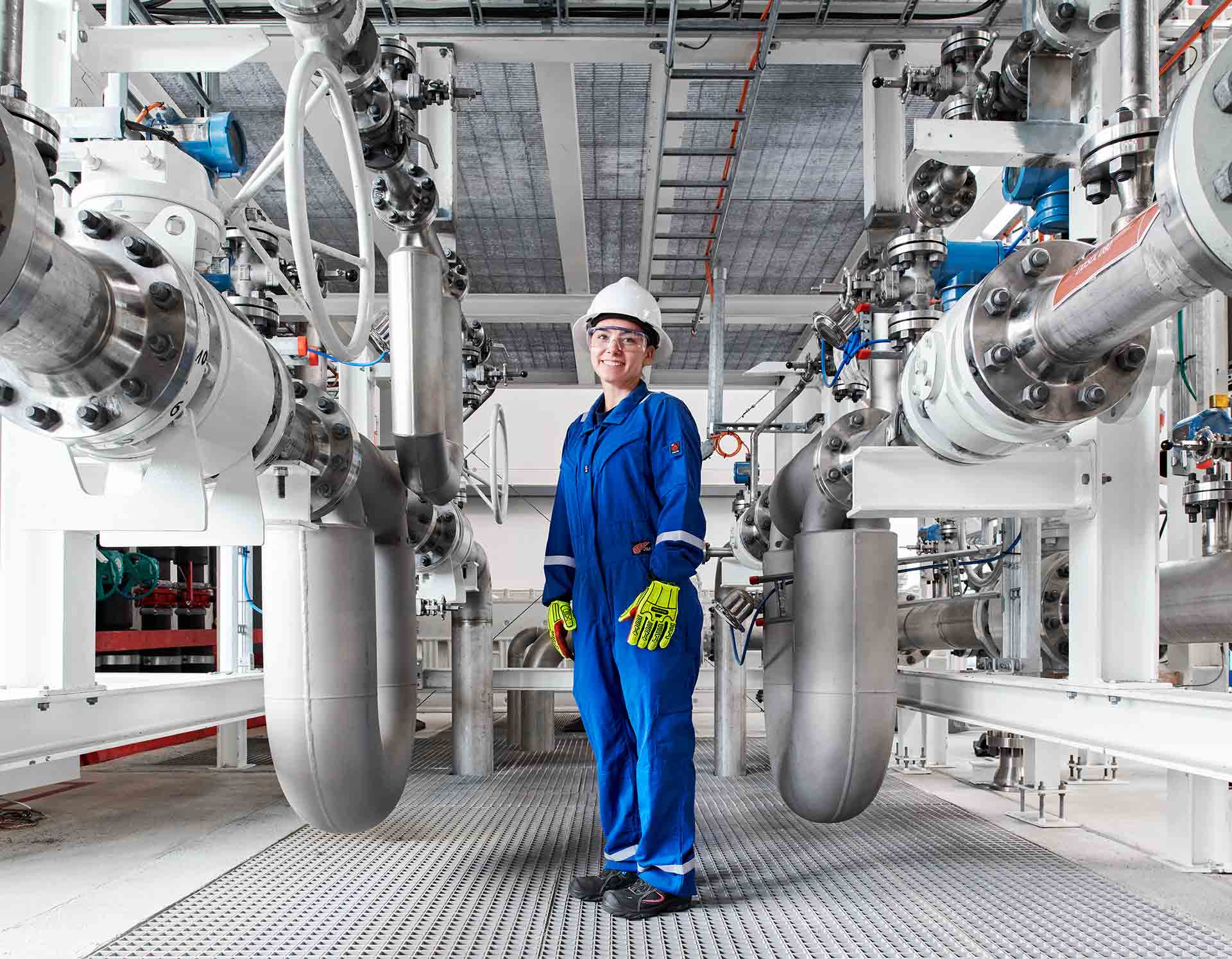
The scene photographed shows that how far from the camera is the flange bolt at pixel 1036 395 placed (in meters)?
1.36

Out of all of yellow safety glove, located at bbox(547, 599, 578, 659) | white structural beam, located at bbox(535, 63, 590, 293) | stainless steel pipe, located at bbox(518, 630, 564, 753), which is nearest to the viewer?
yellow safety glove, located at bbox(547, 599, 578, 659)

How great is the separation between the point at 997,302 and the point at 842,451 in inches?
35.0

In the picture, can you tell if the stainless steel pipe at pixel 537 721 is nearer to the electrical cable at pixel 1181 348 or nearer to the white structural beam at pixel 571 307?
the white structural beam at pixel 571 307

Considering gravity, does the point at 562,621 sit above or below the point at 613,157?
below

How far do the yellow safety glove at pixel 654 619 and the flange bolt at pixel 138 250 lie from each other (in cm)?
121

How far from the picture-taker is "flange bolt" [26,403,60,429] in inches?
42.5

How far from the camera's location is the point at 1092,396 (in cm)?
137

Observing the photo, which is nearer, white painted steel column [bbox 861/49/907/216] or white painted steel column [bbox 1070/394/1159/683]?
white painted steel column [bbox 1070/394/1159/683]

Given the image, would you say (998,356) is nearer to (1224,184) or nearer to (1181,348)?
(1224,184)

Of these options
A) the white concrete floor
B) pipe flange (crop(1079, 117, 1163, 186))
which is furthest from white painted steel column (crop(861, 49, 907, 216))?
the white concrete floor

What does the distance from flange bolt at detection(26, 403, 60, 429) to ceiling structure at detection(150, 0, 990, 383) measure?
2.17 metres

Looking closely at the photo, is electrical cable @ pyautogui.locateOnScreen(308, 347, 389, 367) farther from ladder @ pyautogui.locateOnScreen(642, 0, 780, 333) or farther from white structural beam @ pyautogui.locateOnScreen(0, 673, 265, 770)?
ladder @ pyautogui.locateOnScreen(642, 0, 780, 333)

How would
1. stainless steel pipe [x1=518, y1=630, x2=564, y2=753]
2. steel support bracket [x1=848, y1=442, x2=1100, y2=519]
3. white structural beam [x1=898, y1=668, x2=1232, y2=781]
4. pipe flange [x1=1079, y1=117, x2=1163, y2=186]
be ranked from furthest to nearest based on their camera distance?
stainless steel pipe [x1=518, y1=630, x2=564, y2=753]
steel support bracket [x1=848, y1=442, x2=1100, y2=519]
pipe flange [x1=1079, y1=117, x2=1163, y2=186]
white structural beam [x1=898, y1=668, x2=1232, y2=781]

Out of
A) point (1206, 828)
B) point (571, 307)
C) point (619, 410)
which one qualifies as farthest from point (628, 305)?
point (571, 307)
